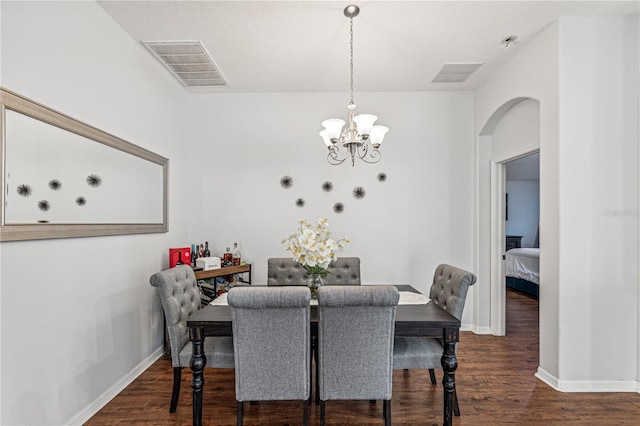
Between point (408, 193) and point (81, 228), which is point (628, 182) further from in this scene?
point (81, 228)

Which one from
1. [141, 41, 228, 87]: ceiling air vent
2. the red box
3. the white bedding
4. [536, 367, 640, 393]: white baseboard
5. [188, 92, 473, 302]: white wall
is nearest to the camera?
[536, 367, 640, 393]: white baseboard

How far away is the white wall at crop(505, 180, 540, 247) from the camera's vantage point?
25.7ft

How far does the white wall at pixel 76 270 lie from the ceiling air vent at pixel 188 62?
0.16 metres

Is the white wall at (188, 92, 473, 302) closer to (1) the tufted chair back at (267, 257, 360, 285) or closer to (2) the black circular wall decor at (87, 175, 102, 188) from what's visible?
(1) the tufted chair back at (267, 257, 360, 285)

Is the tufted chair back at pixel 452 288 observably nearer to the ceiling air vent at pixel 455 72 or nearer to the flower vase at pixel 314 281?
the flower vase at pixel 314 281

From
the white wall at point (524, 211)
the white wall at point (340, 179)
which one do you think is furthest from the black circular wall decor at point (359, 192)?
the white wall at point (524, 211)

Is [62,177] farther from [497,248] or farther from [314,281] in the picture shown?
[497,248]

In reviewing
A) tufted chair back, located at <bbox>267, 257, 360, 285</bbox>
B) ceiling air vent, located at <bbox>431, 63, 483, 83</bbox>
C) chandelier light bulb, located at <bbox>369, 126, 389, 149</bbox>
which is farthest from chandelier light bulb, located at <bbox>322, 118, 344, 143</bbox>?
ceiling air vent, located at <bbox>431, 63, 483, 83</bbox>

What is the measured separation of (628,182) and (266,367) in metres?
3.07

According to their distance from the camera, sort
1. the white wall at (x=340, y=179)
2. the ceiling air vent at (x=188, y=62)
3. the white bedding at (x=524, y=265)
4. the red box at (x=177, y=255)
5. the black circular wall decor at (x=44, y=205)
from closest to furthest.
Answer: the black circular wall decor at (x=44, y=205), the ceiling air vent at (x=188, y=62), the red box at (x=177, y=255), the white wall at (x=340, y=179), the white bedding at (x=524, y=265)

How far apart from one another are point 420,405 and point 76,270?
2573 mm

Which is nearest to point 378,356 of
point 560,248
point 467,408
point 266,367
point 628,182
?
point 266,367

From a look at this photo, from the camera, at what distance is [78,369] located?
2094 mm

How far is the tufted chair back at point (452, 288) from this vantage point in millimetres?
2221
